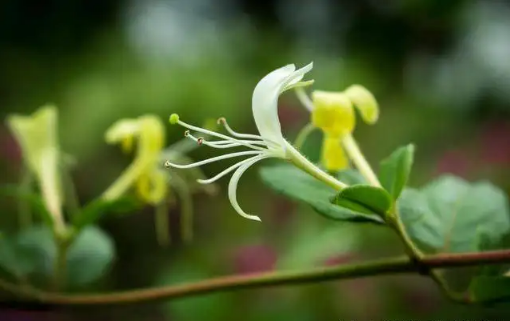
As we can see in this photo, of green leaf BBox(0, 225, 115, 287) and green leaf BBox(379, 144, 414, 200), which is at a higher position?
green leaf BBox(379, 144, 414, 200)

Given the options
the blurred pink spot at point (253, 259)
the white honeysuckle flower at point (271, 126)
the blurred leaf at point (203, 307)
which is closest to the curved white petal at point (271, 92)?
the white honeysuckle flower at point (271, 126)

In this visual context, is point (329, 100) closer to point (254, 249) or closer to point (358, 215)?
point (358, 215)

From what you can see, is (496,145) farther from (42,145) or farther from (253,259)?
(42,145)

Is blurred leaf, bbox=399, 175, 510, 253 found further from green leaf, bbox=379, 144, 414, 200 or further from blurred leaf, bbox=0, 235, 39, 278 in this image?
blurred leaf, bbox=0, 235, 39, 278

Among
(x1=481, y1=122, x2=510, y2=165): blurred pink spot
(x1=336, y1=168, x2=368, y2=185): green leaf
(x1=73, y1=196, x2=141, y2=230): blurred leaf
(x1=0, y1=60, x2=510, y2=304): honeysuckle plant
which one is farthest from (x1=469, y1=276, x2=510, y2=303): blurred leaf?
(x1=481, y1=122, x2=510, y2=165): blurred pink spot

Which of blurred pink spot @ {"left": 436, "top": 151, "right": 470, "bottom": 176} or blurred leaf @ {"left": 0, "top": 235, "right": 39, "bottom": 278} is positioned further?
blurred pink spot @ {"left": 436, "top": 151, "right": 470, "bottom": 176}

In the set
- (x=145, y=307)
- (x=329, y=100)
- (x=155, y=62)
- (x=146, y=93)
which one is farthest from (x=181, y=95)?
(x=329, y=100)

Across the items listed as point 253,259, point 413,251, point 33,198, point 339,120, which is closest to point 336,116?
A: point 339,120


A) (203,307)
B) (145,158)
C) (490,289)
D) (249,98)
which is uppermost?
(249,98)

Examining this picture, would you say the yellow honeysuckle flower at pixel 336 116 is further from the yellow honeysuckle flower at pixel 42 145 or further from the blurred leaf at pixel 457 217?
the yellow honeysuckle flower at pixel 42 145

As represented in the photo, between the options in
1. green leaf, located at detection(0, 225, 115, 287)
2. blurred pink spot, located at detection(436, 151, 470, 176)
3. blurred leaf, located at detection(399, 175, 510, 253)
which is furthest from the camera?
blurred pink spot, located at detection(436, 151, 470, 176)
